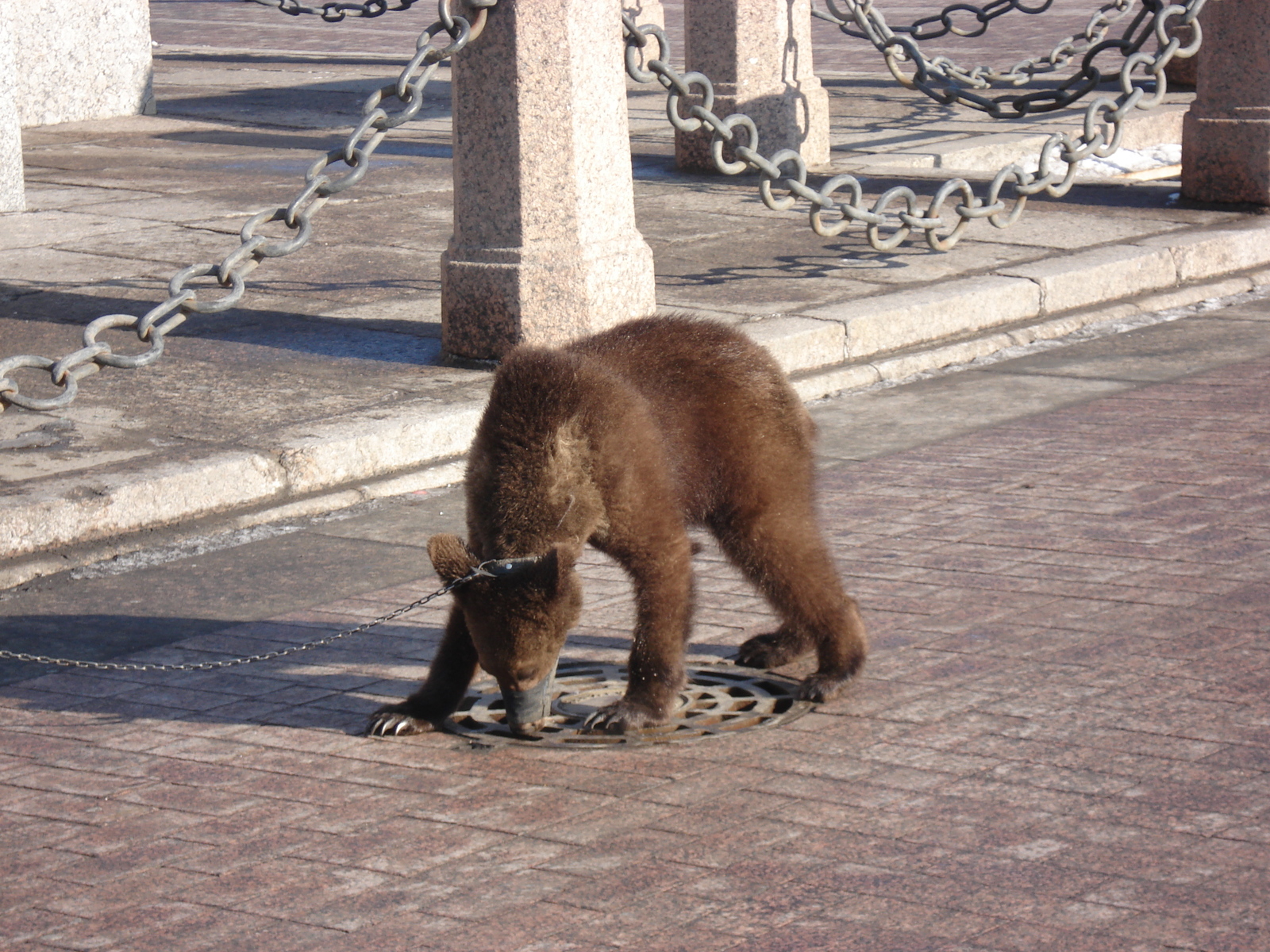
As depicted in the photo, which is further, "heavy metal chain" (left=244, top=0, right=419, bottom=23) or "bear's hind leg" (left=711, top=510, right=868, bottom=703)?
"heavy metal chain" (left=244, top=0, right=419, bottom=23)

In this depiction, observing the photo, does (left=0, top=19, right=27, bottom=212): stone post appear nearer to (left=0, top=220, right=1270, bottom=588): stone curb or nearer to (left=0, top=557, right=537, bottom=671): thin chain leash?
(left=0, top=220, right=1270, bottom=588): stone curb

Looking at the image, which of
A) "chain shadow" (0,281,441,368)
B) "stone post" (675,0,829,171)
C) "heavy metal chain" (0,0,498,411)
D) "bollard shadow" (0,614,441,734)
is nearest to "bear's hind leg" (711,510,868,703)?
"bollard shadow" (0,614,441,734)

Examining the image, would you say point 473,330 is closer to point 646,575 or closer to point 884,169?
point 646,575

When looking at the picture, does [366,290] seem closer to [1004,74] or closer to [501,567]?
[501,567]

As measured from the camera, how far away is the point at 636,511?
12.3 feet

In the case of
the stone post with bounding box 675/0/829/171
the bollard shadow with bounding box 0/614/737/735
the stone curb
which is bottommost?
the bollard shadow with bounding box 0/614/737/735

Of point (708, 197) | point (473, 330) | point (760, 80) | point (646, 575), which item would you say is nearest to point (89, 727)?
point (646, 575)

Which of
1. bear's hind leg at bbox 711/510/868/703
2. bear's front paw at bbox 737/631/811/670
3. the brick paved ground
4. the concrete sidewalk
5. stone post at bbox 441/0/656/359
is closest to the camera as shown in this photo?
the brick paved ground

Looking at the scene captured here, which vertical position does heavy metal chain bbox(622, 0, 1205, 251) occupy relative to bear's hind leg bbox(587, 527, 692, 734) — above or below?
above

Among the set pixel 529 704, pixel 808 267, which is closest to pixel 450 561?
pixel 529 704

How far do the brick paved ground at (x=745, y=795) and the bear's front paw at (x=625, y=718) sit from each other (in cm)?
10

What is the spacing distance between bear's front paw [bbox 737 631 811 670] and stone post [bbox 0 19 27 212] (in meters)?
7.29

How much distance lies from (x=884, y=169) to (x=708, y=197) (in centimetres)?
137

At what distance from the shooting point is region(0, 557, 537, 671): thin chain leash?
11.7ft
